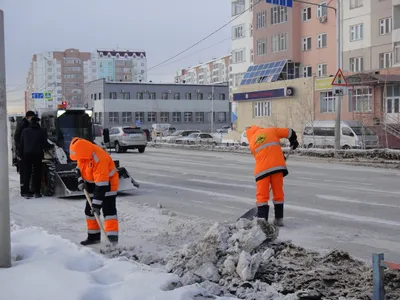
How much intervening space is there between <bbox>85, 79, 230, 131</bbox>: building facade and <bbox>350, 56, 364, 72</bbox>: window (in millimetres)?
44790

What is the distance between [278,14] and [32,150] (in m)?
43.5

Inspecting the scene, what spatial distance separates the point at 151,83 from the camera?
87.9 m

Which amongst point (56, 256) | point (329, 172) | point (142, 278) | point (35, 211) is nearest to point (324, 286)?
point (142, 278)

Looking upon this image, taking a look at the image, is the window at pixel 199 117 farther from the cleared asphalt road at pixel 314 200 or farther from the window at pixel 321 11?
the cleared asphalt road at pixel 314 200

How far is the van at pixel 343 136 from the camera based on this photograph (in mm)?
27967

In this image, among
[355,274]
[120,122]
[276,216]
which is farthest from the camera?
[120,122]

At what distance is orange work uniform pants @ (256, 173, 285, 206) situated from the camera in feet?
25.6

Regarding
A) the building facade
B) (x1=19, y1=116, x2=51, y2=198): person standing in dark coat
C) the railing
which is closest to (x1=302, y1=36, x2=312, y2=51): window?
the building facade

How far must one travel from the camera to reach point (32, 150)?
11.3 metres

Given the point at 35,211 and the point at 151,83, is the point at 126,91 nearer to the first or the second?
the point at 151,83

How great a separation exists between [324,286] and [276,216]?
3.28m

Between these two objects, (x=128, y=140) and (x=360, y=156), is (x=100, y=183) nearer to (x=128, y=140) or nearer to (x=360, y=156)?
Answer: (x=360, y=156)

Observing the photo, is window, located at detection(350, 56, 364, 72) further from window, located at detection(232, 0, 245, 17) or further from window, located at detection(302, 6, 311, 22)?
window, located at detection(232, 0, 245, 17)

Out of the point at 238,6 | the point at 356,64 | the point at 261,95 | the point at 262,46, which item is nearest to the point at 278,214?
the point at 356,64
